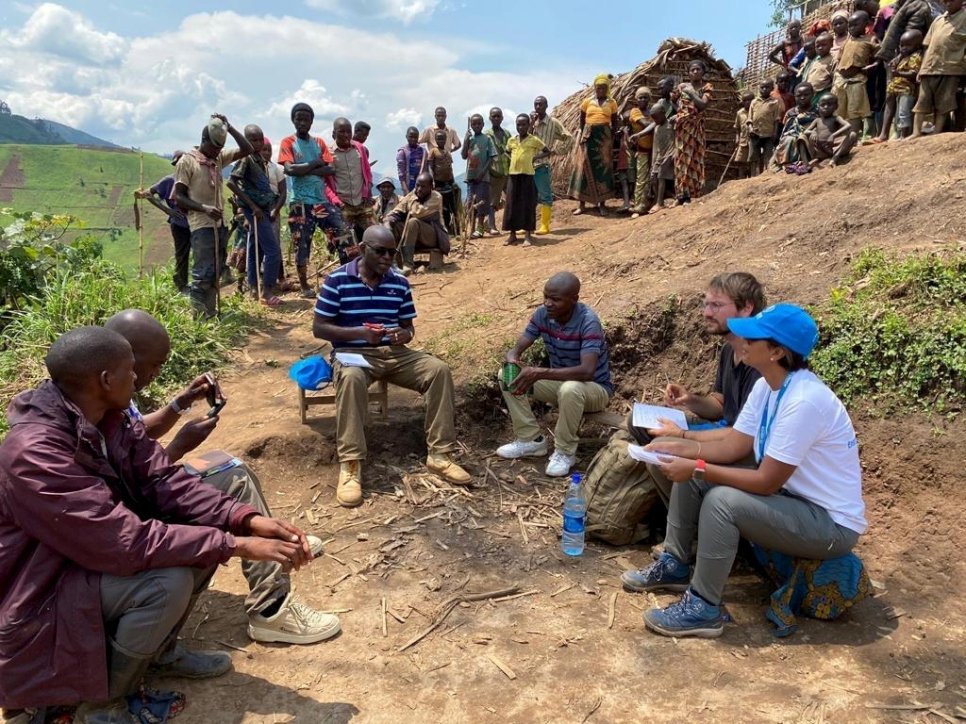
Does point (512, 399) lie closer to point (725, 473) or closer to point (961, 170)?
point (725, 473)

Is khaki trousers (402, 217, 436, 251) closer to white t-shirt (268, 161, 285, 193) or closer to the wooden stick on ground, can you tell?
white t-shirt (268, 161, 285, 193)

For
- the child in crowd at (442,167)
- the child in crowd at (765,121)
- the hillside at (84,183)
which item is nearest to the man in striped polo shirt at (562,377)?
the child in crowd at (442,167)

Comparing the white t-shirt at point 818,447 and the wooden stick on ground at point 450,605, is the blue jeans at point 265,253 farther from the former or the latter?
the white t-shirt at point 818,447

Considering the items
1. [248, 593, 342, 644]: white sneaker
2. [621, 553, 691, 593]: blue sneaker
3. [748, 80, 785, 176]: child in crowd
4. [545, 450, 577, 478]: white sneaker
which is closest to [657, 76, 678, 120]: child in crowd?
[748, 80, 785, 176]: child in crowd

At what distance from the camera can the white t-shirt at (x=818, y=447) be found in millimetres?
2799

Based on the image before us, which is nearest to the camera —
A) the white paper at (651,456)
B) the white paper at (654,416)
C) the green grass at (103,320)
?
the white paper at (651,456)

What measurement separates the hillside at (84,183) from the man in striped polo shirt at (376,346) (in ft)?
128

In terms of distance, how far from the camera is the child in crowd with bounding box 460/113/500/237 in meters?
12.1

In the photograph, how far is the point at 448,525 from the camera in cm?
417

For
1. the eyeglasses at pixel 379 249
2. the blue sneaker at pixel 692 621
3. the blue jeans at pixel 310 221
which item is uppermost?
the blue jeans at pixel 310 221

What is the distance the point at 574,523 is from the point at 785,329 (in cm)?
164

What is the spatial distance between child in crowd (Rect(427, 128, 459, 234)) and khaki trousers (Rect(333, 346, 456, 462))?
686cm

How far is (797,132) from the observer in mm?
8625

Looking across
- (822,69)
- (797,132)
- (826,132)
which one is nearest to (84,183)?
(822,69)
